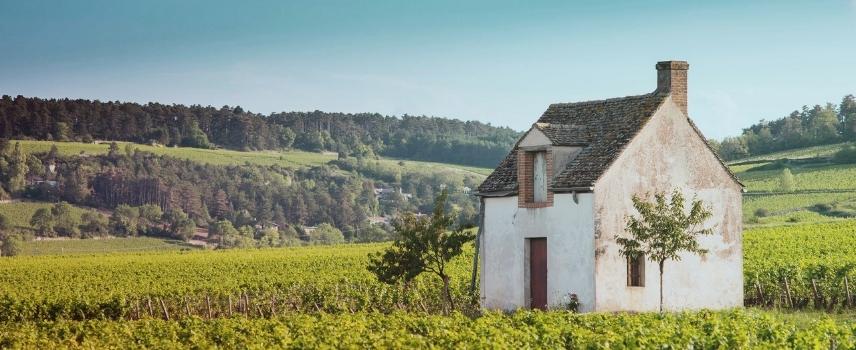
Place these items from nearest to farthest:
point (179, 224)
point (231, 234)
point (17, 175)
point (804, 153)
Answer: point (804, 153) < point (231, 234) < point (179, 224) < point (17, 175)

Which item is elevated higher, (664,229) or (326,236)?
(664,229)

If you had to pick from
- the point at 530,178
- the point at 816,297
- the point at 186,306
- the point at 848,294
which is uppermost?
the point at 530,178

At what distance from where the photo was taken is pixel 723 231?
126ft

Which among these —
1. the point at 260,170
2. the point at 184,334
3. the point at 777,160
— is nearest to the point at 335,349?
the point at 184,334

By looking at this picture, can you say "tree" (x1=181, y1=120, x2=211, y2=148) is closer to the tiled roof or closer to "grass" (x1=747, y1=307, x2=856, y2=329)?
the tiled roof

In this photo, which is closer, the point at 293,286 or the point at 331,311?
the point at 331,311

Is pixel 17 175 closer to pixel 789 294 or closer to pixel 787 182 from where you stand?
pixel 787 182

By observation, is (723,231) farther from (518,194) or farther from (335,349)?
Result: (335,349)

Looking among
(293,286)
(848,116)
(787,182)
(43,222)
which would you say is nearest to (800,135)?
(848,116)

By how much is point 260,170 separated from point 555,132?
14358cm

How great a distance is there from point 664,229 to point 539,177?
486cm

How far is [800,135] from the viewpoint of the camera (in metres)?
148

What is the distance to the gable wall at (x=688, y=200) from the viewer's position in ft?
117

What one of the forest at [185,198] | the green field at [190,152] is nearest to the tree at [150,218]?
the forest at [185,198]
